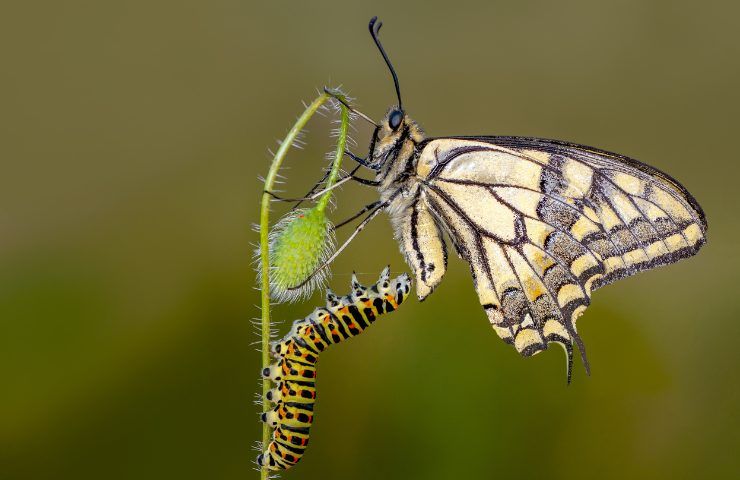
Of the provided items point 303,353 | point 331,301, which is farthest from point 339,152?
point 303,353

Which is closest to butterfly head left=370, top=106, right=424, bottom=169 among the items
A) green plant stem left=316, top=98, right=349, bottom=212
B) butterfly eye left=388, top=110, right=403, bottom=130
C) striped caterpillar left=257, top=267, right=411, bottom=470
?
butterfly eye left=388, top=110, right=403, bottom=130

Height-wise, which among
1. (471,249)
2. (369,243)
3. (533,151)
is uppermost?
(369,243)

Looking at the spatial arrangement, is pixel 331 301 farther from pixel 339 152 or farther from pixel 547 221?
pixel 547 221

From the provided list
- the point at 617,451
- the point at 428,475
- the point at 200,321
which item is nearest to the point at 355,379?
the point at 428,475

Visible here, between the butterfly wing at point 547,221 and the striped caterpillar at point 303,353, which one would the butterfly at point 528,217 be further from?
the striped caterpillar at point 303,353

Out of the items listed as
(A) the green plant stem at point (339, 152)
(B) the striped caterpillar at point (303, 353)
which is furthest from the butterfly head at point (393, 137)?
(B) the striped caterpillar at point (303, 353)

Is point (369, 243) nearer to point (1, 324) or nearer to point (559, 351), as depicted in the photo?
point (559, 351)
